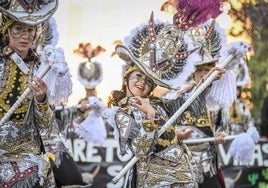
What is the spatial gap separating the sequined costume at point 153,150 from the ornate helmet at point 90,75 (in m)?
6.09

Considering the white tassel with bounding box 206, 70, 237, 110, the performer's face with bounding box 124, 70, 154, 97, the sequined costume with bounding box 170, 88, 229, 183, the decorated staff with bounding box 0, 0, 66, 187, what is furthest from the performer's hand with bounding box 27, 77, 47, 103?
the sequined costume with bounding box 170, 88, 229, 183

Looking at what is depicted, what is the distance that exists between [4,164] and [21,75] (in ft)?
2.04

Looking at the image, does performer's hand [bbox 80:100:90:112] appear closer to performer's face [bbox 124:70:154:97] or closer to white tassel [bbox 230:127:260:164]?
white tassel [bbox 230:127:260:164]

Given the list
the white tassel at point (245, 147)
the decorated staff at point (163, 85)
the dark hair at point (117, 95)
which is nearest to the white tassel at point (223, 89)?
the decorated staff at point (163, 85)

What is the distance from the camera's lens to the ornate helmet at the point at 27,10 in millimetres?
6672

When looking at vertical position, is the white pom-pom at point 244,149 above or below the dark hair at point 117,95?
→ below

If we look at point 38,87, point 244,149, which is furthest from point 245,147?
point 38,87

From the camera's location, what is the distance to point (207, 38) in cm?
811

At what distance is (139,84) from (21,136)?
36.8 inches

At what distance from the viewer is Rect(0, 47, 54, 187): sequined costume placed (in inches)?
258

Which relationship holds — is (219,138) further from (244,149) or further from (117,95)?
(117,95)

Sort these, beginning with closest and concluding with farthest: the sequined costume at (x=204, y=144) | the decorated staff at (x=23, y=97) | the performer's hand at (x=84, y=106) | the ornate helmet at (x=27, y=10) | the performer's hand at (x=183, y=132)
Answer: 1. the decorated staff at (x=23, y=97)
2. the ornate helmet at (x=27, y=10)
3. the performer's hand at (x=183, y=132)
4. the sequined costume at (x=204, y=144)
5. the performer's hand at (x=84, y=106)

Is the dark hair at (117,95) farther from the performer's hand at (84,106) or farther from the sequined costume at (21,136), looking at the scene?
the performer's hand at (84,106)

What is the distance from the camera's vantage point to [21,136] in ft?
21.7
